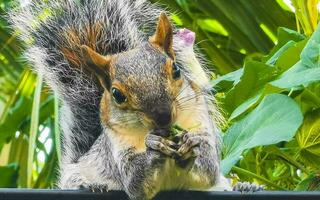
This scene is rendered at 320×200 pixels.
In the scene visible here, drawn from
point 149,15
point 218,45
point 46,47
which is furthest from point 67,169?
point 218,45

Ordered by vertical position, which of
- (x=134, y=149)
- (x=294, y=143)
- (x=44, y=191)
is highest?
(x=44, y=191)

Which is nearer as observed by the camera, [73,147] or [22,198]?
[22,198]

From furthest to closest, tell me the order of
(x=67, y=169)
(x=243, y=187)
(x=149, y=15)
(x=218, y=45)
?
1. (x=218, y=45)
2. (x=149, y=15)
3. (x=67, y=169)
4. (x=243, y=187)

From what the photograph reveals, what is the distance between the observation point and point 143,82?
1374 millimetres

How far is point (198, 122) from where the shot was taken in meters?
1.48

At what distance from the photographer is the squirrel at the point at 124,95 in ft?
4.45

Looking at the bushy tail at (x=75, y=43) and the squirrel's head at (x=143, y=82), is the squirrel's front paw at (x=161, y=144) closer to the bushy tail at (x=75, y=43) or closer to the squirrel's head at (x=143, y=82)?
the squirrel's head at (x=143, y=82)

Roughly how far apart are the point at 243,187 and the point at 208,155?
10 cm

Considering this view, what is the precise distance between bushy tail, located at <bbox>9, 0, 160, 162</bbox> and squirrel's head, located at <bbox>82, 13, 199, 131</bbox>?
0.14m

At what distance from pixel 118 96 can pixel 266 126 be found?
256mm

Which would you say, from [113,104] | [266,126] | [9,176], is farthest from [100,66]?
[9,176]

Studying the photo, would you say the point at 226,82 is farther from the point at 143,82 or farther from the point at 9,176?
the point at 9,176

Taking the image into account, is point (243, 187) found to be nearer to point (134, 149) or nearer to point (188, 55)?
point (134, 149)

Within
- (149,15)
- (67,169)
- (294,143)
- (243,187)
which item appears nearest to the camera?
(243,187)
